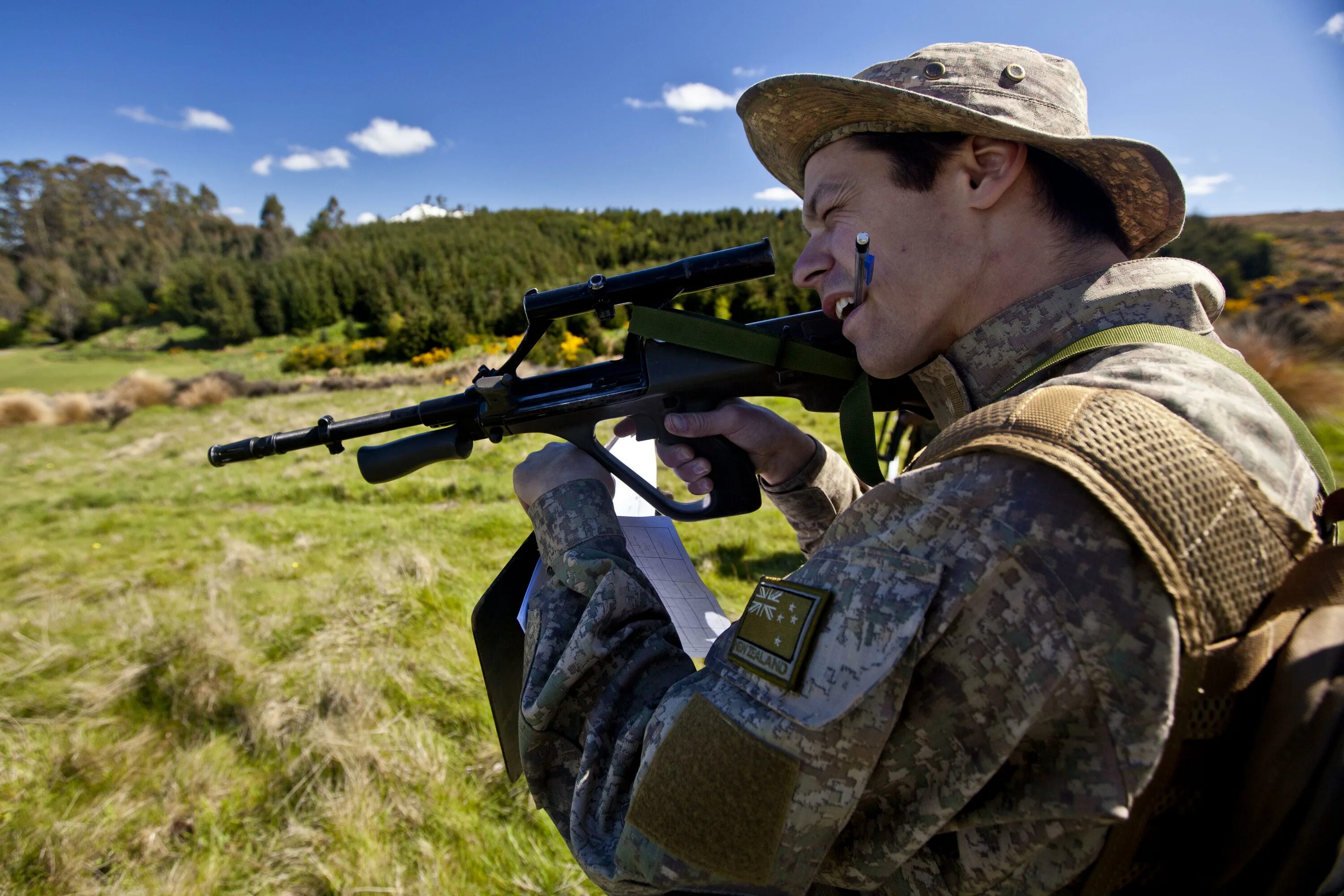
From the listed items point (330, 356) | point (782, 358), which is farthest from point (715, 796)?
point (330, 356)

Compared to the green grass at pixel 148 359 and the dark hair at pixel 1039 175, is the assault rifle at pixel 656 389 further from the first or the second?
the green grass at pixel 148 359

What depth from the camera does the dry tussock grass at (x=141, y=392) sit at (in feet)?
64.1

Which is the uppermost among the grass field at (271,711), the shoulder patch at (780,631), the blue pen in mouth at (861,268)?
the blue pen in mouth at (861,268)

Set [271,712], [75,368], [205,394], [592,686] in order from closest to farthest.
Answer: [592,686] → [271,712] → [205,394] → [75,368]

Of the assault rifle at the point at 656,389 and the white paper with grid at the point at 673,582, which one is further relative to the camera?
the assault rifle at the point at 656,389

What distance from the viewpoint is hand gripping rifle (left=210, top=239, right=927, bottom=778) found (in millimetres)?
2201

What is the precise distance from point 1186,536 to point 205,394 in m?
25.1

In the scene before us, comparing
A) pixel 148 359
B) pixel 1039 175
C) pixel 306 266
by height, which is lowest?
pixel 148 359

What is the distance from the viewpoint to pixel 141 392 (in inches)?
785

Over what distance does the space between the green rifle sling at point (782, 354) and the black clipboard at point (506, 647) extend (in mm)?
899

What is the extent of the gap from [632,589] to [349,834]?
92.4 inches

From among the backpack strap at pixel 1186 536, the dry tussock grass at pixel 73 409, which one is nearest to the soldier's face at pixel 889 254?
the backpack strap at pixel 1186 536

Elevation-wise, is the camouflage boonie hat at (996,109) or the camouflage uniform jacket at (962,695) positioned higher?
the camouflage boonie hat at (996,109)

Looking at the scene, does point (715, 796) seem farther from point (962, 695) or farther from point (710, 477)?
point (710, 477)
